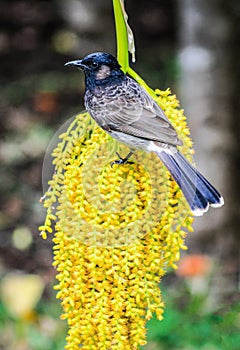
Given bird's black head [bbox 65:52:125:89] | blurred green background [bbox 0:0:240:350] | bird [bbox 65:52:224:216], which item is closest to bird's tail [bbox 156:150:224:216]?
bird [bbox 65:52:224:216]

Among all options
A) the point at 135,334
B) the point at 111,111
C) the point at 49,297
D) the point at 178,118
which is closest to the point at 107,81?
the point at 111,111

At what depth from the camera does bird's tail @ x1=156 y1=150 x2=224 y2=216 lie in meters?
1.21

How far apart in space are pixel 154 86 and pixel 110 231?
3704 mm

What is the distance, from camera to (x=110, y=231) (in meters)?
1.27

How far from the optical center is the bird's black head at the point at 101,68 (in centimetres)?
125

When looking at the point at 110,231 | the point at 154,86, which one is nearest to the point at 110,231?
the point at 110,231

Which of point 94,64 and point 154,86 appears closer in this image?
point 94,64

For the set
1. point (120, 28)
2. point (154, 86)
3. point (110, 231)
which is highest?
point (120, 28)

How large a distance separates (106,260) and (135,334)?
0.48 feet

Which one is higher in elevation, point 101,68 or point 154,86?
point 101,68

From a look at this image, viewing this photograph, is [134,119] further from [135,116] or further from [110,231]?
[110,231]

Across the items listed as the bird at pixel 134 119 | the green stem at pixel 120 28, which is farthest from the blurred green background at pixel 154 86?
the green stem at pixel 120 28

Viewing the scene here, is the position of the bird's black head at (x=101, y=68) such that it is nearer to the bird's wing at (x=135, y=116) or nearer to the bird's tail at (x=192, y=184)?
the bird's wing at (x=135, y=116)

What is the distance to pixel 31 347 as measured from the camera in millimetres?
2893
